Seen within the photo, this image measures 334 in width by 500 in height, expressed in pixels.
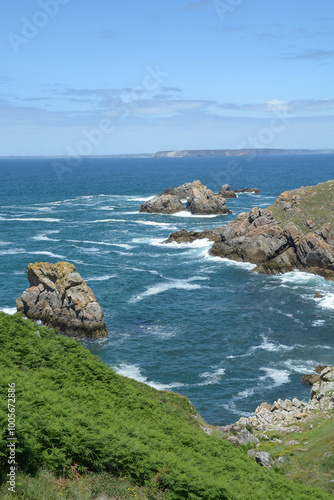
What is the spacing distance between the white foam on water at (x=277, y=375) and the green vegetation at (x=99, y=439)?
17.5 m

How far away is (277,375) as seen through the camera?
43938 mm

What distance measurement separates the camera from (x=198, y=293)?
66.2 meters

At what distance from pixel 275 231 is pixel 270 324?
25.6m

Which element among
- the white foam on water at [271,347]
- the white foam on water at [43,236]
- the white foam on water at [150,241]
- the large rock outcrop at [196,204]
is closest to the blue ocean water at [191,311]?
the white foam on water at [271,347]

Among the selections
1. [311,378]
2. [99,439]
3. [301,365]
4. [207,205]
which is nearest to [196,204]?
[207,205]

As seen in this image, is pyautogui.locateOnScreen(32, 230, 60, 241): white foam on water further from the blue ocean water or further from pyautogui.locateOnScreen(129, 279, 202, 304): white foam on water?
pyautogui.locateOnScreen(129, 279, 202, 304): white foam on water

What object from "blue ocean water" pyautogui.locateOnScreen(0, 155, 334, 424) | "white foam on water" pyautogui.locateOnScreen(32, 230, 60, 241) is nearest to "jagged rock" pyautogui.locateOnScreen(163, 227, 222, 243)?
"blue ocean water" pyautogui.locateOnScreen(0, 155, 334, 424)

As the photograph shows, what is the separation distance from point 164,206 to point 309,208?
174 ft

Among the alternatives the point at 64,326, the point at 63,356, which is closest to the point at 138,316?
the point at 64,326

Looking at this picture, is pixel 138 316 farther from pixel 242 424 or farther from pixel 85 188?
pixel 85 188

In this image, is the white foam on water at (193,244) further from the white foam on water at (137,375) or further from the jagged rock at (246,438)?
the jagged rock at (246,438)

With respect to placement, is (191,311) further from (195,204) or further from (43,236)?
(195,204)

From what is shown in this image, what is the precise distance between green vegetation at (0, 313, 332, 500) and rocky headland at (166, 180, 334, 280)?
50.7 meters

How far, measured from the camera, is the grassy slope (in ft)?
259
